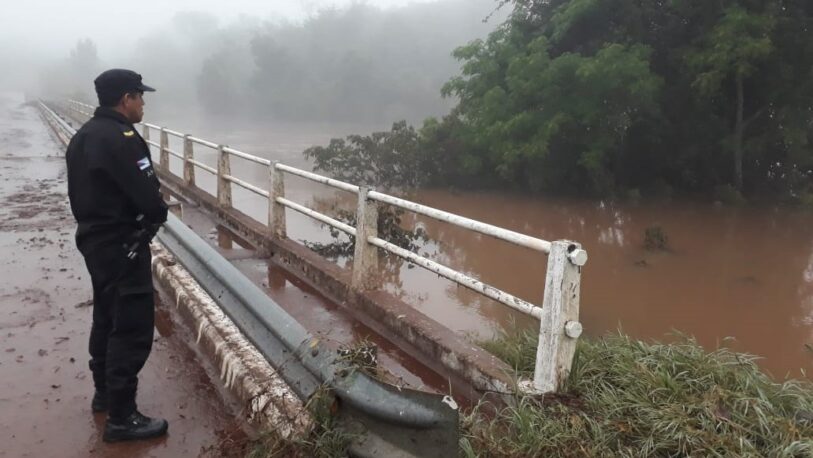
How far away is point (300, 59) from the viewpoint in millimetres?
73438

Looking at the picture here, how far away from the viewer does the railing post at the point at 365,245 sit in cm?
472

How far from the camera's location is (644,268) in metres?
10.6

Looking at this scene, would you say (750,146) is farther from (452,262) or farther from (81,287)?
(81,287)

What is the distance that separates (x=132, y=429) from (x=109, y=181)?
1.19 meters

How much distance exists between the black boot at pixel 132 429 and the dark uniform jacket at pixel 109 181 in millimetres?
846

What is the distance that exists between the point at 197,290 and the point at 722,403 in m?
3.51

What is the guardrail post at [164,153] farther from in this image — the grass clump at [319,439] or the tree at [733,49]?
the tree at [733,49]

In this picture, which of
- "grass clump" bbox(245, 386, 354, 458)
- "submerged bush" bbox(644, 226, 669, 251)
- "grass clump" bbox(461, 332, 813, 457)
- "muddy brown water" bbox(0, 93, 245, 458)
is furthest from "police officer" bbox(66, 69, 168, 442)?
"submerged bush" bbox(644, 226, 669, 251)

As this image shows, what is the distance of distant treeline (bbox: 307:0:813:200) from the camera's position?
1455cm

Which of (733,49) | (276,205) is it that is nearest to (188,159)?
(276,205)

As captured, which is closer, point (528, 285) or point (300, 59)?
point (528, 285)

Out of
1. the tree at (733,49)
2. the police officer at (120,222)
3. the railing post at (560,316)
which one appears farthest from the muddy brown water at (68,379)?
the tree at (733,49)

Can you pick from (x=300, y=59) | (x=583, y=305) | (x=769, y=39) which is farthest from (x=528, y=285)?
(x=300, y=59)

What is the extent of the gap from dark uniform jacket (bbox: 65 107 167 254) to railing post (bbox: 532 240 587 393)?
197 cm
